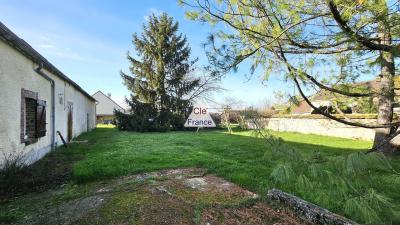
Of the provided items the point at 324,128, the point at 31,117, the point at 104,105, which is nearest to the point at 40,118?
the point at 31,117

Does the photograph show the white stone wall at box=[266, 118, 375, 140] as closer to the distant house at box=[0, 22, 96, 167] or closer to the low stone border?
the distant house at box=[0, 22, 96, 167]

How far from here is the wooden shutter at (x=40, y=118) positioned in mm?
10034

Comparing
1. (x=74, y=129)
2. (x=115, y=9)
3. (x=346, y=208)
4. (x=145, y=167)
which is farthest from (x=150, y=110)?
(x=346, y=208)

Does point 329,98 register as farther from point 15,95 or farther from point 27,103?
point 27,103

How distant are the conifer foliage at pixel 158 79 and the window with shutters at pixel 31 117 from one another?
54.6ft

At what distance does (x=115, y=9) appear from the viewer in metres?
10.4

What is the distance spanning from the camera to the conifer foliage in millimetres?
27752

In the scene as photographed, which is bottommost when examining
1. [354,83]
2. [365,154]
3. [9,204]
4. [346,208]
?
[9,204]

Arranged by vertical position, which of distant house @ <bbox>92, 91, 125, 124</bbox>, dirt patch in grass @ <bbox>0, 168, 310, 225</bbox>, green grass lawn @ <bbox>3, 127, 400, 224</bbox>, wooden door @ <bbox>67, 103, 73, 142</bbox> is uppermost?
distant house @ <bbox>92, 91, 125, 124</bbox>

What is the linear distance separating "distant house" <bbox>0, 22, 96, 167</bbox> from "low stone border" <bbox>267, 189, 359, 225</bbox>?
5691 mm

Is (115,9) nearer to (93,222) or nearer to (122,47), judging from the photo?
(93,222)

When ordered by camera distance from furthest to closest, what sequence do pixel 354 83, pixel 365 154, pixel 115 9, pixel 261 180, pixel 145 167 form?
1. pixel 115 9
2. pixel 145 167
3. pixel 261 180
4. pixel 354 83
5. pixel 365 154

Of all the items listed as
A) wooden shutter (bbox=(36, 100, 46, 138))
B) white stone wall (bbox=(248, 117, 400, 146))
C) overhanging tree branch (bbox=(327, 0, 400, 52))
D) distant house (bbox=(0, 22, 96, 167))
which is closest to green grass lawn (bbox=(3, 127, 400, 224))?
overhanging tree branch (bbox=(327, 0, 400, 52))

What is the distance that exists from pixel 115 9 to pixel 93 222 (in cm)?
763
